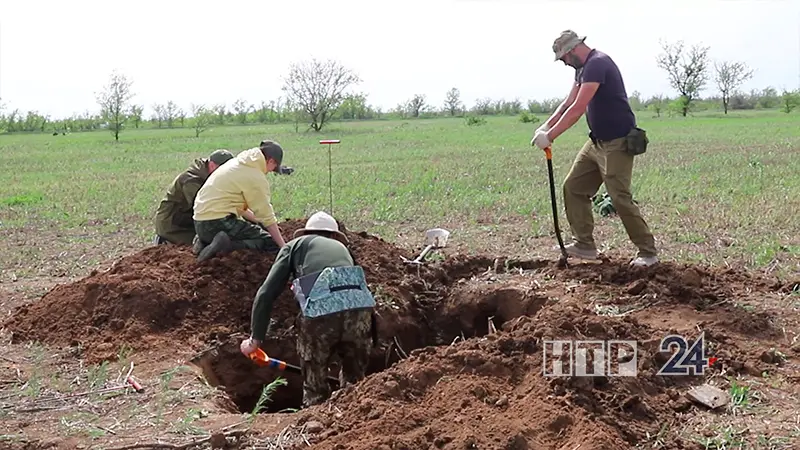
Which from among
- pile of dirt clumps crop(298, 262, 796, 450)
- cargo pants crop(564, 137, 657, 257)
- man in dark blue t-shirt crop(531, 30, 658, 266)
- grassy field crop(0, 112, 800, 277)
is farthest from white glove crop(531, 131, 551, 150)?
grassy field crop(0, 112, 800, 277)

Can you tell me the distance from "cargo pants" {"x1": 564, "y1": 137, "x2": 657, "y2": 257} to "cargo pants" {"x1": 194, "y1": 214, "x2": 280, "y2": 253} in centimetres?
265

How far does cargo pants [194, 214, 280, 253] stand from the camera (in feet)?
22.6

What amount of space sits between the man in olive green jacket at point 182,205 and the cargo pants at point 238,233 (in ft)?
3.01

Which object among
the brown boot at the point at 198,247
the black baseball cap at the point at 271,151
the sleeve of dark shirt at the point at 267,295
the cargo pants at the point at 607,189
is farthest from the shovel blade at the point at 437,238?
the sleeve of dark shirt at the point at 267,295

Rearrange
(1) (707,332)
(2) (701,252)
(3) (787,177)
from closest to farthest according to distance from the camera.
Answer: (1) (707,332)
(2) (701,252)
(3) (787,177)

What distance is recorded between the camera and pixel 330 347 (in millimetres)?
5414

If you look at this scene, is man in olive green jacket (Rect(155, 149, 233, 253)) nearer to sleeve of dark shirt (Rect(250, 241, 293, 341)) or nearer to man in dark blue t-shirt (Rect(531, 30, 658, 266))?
sleeve of dark shirt (Rect(250, 241, 293, 341))

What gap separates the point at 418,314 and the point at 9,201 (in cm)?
1085

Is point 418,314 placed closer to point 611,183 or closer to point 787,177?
point 611,183

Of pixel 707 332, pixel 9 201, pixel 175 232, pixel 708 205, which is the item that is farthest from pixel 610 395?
pixel 9 201

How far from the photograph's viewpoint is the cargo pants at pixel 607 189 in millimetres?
6523

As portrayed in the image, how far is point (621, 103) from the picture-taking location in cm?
650

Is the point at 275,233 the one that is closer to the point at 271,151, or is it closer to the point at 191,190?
the point at 271,151

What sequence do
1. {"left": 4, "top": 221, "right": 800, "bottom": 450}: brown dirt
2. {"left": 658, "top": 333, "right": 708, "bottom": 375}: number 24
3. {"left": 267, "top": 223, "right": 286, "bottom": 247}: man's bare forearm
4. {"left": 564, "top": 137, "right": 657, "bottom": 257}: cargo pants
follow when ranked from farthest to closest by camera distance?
{"left": 267, "top": 223, "right": 286, "bottom": 247}: man's bare forearm, {"left": 564, "top": 137, "right": 657, "bottom": 257}: cargo pants, {"left": 658, "top": 333, "right": 708, "bottom": 375}: number 24, {"left": 4, "top": 221, "right": 800, "bottom": 450}: brown dirt
